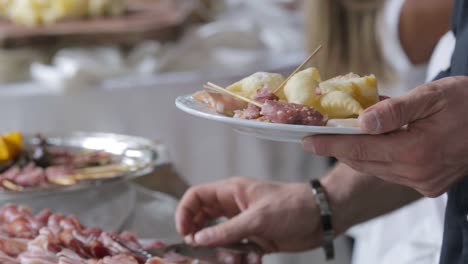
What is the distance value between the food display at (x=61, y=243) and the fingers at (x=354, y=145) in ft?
0.83

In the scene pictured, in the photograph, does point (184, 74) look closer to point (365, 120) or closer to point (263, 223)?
point (263, 223)

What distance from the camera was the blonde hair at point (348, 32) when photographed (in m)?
1.99

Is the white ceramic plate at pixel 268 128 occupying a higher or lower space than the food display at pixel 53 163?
higher

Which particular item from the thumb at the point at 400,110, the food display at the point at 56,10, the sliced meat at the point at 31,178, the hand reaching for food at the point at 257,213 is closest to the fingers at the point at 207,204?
the hand reaching for food at the point at 257,213

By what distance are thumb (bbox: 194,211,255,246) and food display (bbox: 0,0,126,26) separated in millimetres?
1400

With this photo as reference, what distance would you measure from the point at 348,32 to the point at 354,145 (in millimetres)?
1364

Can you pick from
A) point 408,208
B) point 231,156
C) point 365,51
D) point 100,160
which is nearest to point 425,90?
point 100,160

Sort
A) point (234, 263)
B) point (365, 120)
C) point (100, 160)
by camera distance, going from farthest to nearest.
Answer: point (100, 160)
point (234, 263)
point (365, 120)

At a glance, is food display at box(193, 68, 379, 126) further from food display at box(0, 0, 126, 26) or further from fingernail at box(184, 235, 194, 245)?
food display at box(0, 0, 126, 26)

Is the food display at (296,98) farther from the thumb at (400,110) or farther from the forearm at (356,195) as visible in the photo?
the forearm at (356,195)

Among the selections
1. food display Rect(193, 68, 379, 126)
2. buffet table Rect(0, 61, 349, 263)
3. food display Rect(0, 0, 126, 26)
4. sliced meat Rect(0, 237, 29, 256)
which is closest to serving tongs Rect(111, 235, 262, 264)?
sliced meat Rect(0, 237, 29, 256)

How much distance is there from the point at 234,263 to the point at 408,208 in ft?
2.62

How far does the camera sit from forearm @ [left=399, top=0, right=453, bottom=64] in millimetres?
1890

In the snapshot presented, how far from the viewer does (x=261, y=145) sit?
2.17 metres
